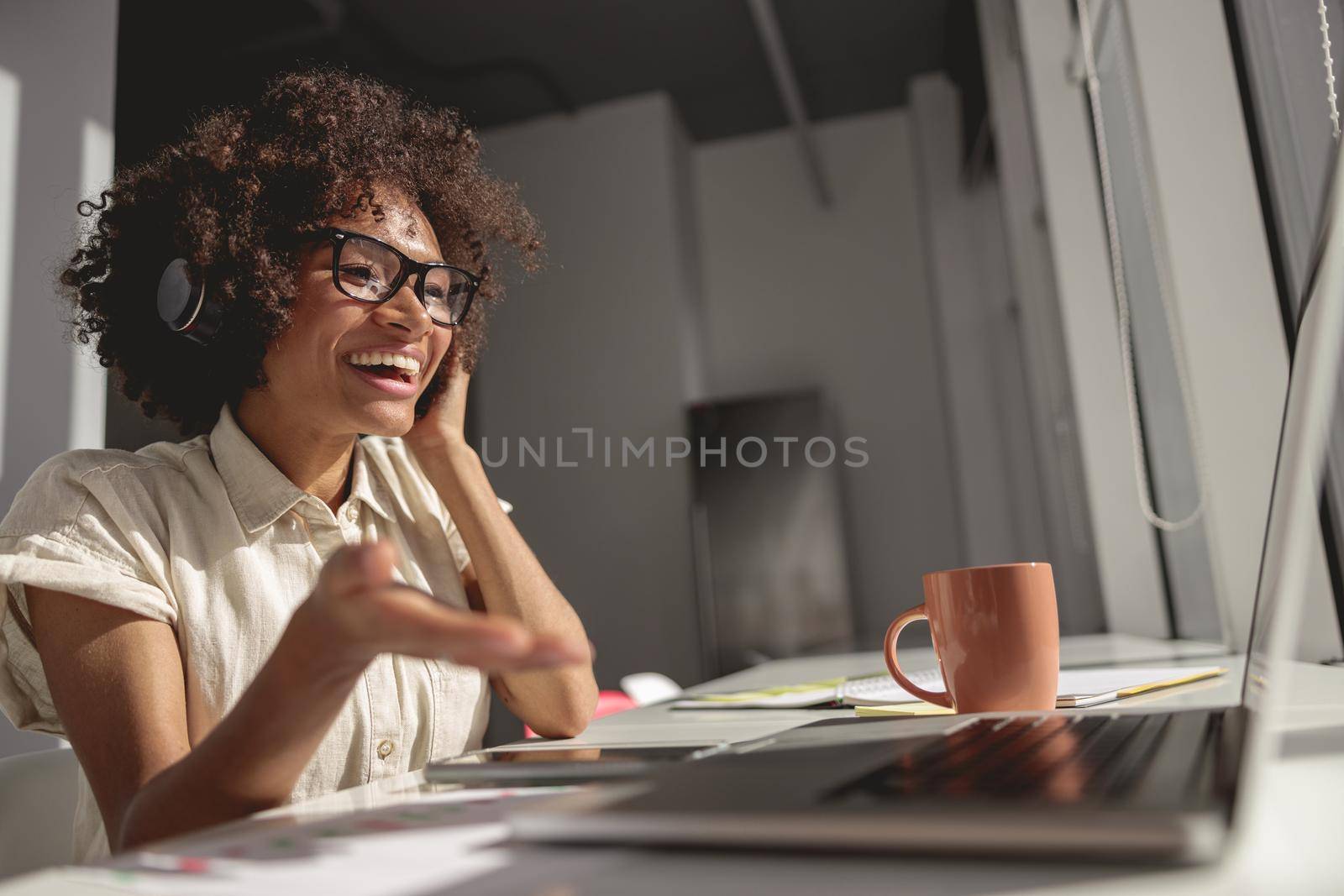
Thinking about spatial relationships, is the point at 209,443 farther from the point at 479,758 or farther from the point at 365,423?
the point at 479,758

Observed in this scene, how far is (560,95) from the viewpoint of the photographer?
15.8ft

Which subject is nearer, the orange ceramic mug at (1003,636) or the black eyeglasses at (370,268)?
the orange ceramic mug at (1003,636)

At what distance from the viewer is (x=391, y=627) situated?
1.40ft

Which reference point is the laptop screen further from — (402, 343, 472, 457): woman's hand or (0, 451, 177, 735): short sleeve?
(402, 343, 472, 457): woman's hand

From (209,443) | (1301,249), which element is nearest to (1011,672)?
(209,443)

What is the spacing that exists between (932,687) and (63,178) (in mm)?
1430

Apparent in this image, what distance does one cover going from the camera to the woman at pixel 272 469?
0.79 metres

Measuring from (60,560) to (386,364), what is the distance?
419 millimetres

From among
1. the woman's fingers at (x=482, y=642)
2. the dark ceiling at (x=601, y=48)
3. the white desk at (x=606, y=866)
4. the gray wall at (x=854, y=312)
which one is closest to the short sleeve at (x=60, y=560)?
the white desk at (x=606, y=866)

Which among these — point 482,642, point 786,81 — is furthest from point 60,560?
point 786,81

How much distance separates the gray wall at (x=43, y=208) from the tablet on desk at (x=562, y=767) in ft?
3.38

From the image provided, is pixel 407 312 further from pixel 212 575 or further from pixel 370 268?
pixel 212 575

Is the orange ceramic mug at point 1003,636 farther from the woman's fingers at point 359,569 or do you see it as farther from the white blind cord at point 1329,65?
the white blind cord at point 1329,65

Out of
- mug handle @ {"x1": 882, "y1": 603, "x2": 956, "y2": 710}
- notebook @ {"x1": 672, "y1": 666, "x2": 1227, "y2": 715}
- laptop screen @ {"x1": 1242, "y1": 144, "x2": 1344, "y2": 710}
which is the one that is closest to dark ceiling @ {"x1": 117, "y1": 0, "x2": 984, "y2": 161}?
notebook @ {"x1": 672, "y1": 666, "x2": 1227, "y2": 715}
